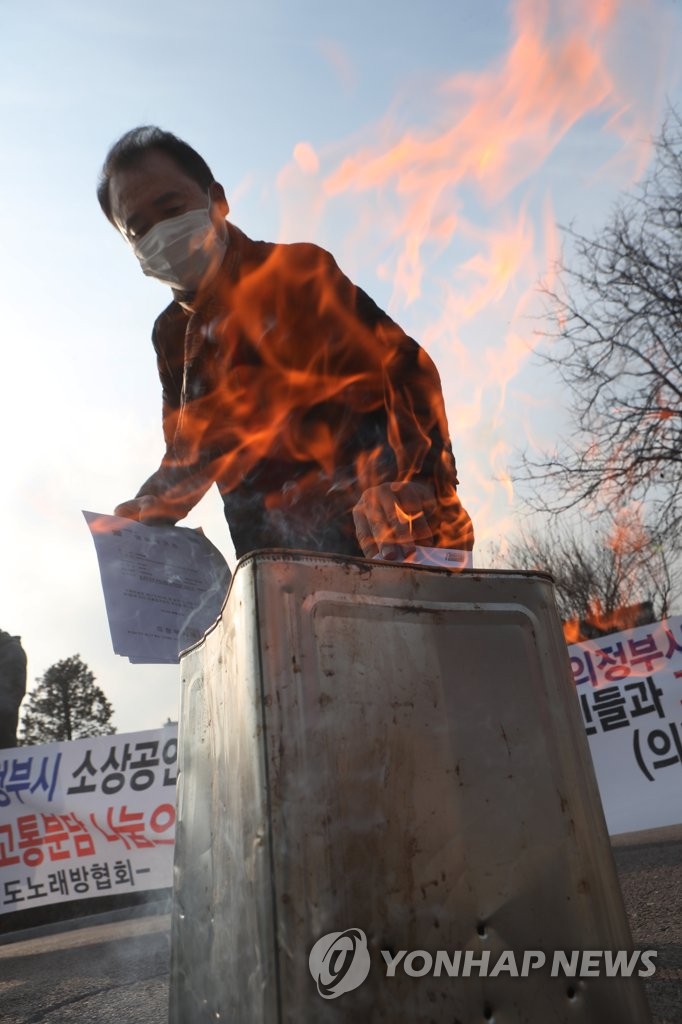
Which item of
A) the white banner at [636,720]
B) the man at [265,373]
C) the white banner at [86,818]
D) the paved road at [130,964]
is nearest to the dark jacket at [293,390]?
the man at [265,373]

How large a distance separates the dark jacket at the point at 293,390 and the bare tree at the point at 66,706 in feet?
131

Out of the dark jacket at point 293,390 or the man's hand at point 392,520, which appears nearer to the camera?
the man's hand at point 392,520

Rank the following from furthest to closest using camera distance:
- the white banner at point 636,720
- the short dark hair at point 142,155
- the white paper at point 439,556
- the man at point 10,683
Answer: the man at point 10,683 < the white banner at point 636,720 < the short dark hair at point 142,155 < the white paper at point 439,556

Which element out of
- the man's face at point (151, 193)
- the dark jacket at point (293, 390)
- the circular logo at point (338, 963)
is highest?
the man's face at point (151, 193)

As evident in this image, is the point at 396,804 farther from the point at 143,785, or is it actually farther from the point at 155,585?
the point at 143,785

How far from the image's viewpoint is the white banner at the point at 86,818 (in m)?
6.22

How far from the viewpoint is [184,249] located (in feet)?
6.71

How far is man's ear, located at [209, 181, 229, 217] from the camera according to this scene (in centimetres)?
220

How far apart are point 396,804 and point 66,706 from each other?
42.8 metres

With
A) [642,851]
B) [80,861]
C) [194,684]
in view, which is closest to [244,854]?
[194,684]

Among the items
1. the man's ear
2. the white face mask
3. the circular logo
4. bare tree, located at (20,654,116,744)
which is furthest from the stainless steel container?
bare tree, located at (20,654,116,744)

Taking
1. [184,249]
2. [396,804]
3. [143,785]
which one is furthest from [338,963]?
[143,785]

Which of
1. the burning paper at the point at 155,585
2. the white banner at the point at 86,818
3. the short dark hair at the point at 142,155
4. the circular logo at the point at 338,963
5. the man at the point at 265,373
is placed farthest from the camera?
the white banner at the point at 86,818

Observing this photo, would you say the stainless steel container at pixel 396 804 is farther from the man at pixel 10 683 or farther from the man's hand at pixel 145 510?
the man at pixel 10 683
